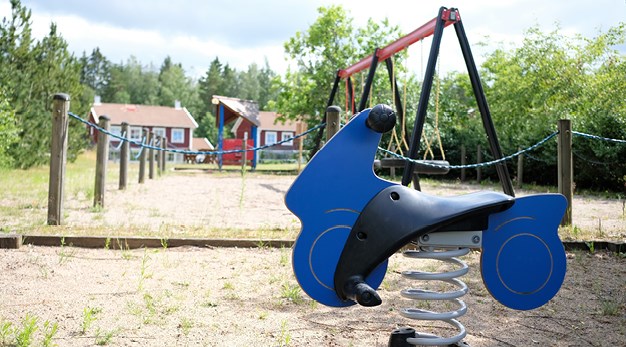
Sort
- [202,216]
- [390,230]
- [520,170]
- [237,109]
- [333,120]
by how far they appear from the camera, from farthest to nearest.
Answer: [237,109], [520,170], [202,216], [333,120], [390,230]

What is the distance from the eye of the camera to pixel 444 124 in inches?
851

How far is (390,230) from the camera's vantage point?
206cm

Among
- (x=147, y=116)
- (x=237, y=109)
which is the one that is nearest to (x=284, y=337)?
(x=237, y=109)

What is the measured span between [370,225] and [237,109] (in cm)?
3050

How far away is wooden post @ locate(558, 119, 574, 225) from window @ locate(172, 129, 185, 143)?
153ft

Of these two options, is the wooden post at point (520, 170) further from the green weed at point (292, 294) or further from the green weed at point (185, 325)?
the green weed at point (185, 325)

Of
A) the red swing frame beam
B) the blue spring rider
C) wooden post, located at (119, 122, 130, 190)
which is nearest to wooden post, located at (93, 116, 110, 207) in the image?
wooden post, located at (119, 122, 130, 190)

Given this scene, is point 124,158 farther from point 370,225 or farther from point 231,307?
point 370,225

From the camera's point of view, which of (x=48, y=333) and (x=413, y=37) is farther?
(x=413, y=37)

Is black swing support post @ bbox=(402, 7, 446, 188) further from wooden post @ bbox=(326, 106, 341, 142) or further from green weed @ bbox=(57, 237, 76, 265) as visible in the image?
green weed @ bbox=(57, 237, 76, 265)

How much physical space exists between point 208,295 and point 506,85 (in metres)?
22.5

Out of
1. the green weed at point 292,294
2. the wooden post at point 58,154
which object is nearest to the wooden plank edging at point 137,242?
the wooden post at point 58,154

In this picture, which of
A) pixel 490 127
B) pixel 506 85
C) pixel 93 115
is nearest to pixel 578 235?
pixel 490 127

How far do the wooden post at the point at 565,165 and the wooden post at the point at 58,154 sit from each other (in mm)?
5390
